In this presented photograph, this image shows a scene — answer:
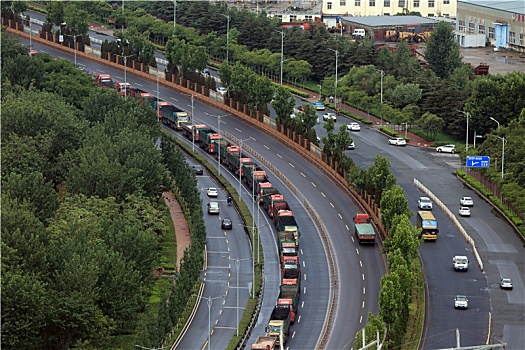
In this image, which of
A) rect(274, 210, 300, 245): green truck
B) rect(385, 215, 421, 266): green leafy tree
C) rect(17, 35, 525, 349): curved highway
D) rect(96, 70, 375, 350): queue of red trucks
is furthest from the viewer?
rect(274, 210, 300, 245): green truck

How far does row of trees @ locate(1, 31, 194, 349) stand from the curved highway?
46.6ft

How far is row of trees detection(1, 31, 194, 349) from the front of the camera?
12119cm

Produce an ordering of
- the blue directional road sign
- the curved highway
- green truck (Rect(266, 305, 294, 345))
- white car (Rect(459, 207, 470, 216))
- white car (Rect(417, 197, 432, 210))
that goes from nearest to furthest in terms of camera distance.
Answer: green truck (Rect(266, 305, 294, 345)), the curved highway, white car (Rect(459, 207, 470, 216)), white car (Rect(417, 197, 432, 210)), the blue directional road sign

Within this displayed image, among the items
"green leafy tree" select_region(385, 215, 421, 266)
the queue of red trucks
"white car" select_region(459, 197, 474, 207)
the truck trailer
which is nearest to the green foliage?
the truck trailer

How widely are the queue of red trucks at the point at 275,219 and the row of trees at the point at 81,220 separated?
914 centimetres

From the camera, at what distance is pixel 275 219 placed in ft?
522

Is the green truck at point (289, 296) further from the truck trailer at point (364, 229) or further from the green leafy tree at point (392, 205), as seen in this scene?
the truck trailer at point (364, 229)

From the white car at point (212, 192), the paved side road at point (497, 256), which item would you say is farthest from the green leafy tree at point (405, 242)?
the white car at point (212, 192)

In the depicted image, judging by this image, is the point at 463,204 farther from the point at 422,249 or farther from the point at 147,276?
the point at 147,276

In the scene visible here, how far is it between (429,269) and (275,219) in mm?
23096

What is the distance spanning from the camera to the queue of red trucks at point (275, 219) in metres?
127

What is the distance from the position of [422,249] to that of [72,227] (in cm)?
4068

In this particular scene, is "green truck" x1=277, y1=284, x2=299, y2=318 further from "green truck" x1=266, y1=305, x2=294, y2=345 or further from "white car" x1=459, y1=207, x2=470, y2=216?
"white car" x1=459, y1=207, x2=470, y2=216

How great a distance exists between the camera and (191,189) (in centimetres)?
16262
